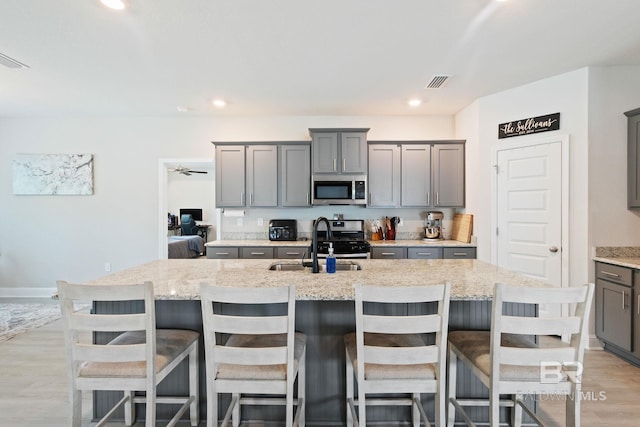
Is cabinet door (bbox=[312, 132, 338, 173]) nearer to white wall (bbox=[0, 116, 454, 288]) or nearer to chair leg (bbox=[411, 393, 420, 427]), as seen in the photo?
white wall (bbox=[0, 116, 454, 288])

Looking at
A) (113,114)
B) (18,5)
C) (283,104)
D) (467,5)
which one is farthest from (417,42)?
(113,114)

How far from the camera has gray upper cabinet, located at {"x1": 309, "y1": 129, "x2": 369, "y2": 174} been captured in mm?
4309

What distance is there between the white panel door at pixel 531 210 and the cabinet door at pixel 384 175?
48.8 inches

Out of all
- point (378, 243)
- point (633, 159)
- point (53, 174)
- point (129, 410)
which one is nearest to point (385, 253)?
point (378, 243)

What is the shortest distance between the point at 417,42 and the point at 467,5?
51 cm

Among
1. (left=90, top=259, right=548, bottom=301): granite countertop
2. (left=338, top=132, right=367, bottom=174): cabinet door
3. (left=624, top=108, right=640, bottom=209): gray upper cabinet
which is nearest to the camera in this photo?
(left=90, top=259, right=548, bottom=301): granite countertop

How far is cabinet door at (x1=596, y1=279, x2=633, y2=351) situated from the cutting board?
1404 mm

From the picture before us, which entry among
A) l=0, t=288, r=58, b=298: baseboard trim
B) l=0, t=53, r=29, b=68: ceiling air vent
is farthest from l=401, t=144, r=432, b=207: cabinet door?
l=0, t=288, r=58, b=298: baseboard trim

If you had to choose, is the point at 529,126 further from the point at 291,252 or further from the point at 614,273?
the point at 291,252

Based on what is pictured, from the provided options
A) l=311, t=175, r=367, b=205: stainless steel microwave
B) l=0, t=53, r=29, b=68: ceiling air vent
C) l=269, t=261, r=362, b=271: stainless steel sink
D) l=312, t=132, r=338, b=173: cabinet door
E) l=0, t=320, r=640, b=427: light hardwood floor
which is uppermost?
l=0, t=53, r=29, b=68: ceiling air vent

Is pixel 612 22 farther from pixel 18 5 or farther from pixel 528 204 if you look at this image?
pixel 18 5

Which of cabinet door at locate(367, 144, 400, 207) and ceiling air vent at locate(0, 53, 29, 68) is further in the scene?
cabinet door at locate(367, 144, 400, 207)

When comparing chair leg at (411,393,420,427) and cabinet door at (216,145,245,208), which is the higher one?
cabinet door at (216,145,245,208)

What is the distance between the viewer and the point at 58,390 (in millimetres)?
2383
